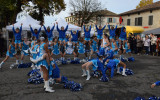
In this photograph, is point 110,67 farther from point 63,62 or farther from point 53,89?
point 63,62

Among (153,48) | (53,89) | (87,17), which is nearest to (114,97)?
(53,89)

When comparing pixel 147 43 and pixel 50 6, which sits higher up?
pixel 50 6

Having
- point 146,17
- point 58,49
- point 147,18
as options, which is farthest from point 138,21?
point 58,49

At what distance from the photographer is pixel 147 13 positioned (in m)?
31.4

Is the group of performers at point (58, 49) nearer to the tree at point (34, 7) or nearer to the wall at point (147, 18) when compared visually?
the tree at point (34, 7)

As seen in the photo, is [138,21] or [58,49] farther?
[138,21]

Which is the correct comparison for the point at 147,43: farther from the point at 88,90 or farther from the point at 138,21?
the point at 138,21

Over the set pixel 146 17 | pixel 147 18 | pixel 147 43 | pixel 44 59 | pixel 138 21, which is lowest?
pixel 44 59

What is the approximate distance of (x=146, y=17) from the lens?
31656 mm

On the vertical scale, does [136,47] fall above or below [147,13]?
below

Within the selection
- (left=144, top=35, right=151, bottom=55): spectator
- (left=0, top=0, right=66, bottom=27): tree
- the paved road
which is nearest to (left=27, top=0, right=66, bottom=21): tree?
(left=0, top=0, right=66, bottom=27): tree

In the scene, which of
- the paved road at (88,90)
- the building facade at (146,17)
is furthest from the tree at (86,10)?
the paved road at (88,90)

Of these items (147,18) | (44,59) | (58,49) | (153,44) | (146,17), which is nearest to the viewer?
(44,59)

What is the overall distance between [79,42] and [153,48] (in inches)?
332
